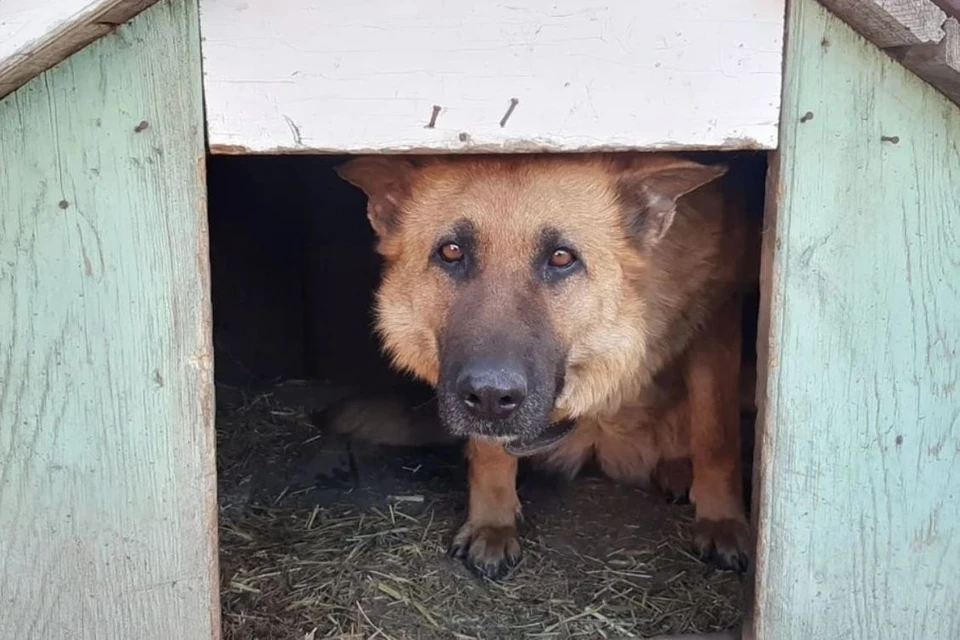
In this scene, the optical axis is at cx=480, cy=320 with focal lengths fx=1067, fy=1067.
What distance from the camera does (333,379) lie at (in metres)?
5.59

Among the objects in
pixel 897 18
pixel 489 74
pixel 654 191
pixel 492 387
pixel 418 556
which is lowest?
pixel 418 556

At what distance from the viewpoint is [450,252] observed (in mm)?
3037

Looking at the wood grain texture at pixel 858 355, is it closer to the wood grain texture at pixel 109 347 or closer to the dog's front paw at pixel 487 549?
the dog's front paw at pixel 487 549

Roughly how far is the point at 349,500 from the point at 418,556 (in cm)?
53

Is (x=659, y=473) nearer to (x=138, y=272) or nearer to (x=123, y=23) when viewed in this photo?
(x=138, y=272)

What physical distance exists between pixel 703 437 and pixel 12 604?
2.30m

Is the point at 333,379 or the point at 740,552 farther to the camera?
the point at 333,379

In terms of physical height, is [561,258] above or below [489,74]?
below

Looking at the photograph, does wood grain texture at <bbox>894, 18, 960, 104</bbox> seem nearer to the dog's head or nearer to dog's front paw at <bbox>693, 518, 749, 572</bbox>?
the dog's head

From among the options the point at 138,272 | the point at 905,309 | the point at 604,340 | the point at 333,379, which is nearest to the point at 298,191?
the point at 333,379

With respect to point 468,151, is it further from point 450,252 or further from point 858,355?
point 858,355

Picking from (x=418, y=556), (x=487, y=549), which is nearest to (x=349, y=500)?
(x=418, y=556)

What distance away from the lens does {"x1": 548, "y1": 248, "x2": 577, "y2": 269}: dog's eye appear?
2978 millimetres

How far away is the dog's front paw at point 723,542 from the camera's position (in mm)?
3643
